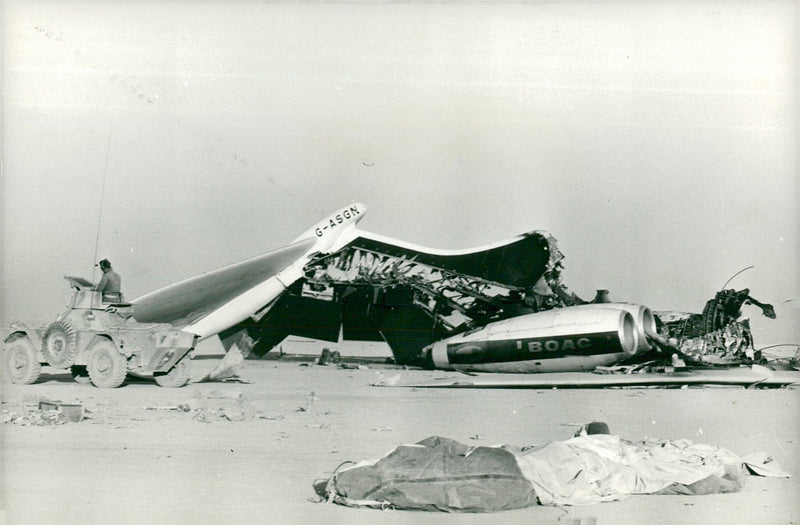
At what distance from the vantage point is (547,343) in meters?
6.64

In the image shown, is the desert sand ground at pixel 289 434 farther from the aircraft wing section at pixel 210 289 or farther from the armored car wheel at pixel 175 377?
the aircraft wing section at pixel 210 289

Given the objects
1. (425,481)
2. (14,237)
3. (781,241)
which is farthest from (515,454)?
(14,237)

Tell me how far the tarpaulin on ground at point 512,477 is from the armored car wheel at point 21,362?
2.84 metres

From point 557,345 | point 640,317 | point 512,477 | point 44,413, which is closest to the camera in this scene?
point 512,477

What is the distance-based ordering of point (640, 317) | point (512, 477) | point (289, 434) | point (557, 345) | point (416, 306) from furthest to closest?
point (416, 306) < point (557, 345) < point (640, 317) < point (289, 434) < point (512, 477)

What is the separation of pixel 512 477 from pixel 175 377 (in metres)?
3.12

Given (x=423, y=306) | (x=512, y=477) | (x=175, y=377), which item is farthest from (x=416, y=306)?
(x=512, y=477)

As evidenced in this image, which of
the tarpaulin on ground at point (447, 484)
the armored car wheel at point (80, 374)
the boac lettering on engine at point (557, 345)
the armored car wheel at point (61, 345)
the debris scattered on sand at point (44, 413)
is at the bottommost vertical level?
the tarpaulin on ground at point (447, 484)

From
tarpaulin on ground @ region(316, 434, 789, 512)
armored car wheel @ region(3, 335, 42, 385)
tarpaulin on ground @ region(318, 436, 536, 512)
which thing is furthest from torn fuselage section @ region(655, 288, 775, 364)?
armored car wheel @ region(3, 335, 42, 385)

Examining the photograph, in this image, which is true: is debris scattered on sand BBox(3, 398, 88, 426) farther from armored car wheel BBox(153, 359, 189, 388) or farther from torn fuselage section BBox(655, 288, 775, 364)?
torn fuselage section BBox(655, 288, 775, 364)

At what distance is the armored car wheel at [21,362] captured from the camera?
21.6 feet

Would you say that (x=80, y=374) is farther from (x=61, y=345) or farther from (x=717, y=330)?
(x=717, y=330)

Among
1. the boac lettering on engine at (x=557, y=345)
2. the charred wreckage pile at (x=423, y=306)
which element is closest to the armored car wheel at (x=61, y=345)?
the charred wreckage pile at (x=423, y=306)

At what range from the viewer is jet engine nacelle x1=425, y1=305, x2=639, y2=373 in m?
6.49
